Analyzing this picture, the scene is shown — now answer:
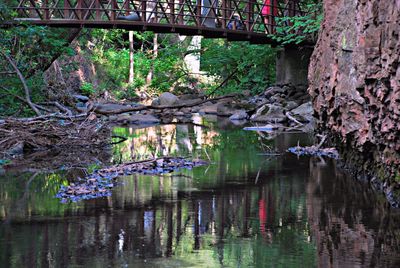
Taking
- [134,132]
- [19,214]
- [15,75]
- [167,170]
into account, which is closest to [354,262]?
[19,214]

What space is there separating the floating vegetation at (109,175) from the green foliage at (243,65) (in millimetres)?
20332

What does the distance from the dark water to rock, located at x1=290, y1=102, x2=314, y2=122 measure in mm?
10962

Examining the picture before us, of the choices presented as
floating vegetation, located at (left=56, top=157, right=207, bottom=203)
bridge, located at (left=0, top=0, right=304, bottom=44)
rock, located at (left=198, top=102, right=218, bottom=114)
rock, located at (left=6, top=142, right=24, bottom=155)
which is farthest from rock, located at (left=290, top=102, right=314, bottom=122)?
rock, located at (left=6, top=142, right=24, bottom=155)

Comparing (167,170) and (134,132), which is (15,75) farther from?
(167,170)

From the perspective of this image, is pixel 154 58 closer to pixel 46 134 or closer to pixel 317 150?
pixel 46 134

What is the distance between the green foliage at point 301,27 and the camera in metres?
25.3

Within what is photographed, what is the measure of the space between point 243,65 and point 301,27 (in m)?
6.47

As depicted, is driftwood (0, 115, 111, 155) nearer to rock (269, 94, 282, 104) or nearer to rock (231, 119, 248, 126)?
rock (231, 119, 248, 126)

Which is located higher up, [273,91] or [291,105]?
[273,91]

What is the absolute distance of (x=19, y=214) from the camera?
8.88 metres

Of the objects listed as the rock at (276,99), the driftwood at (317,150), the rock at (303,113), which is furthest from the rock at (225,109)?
the driftwood at (317,150)

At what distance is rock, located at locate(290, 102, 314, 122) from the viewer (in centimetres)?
2449

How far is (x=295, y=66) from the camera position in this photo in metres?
31.2

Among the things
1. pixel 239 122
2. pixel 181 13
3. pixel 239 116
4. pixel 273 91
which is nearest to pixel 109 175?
pixel 239 122
